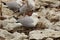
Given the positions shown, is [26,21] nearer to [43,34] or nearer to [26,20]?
[26,20]

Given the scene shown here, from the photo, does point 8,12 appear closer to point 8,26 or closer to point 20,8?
point 20,8

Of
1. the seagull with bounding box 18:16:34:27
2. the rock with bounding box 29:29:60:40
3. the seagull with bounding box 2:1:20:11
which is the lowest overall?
the rock with bounding box 29:29:60:40

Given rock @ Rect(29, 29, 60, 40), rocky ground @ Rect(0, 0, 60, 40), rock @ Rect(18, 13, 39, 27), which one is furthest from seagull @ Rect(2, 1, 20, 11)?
rock @ Rect(29, 29, 60, 40)

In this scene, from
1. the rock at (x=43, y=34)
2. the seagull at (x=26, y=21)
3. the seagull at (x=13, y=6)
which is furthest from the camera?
the seagull at (x=13, y=6)

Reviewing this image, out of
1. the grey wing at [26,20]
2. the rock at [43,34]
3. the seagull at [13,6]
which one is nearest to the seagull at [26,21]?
the grey wing at [26,20]

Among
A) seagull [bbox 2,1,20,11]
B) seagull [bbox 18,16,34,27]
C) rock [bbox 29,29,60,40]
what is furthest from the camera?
seagull [bbox 2,1,20,11]

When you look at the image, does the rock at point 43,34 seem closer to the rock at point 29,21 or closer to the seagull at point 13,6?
the rock at point 29,21

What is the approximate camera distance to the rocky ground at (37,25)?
170 centimetres

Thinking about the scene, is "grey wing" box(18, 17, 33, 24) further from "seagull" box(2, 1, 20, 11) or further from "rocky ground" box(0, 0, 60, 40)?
"seagull" box(2, 1, 20, 11)

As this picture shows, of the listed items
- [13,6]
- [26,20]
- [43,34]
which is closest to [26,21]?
[26,20]

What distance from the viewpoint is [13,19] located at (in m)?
1.92

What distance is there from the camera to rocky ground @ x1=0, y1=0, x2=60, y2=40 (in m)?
1.70

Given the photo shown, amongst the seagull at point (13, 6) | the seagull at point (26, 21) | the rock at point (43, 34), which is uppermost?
the seagull at point (13, 6)

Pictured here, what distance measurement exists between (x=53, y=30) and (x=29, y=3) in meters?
0.41
